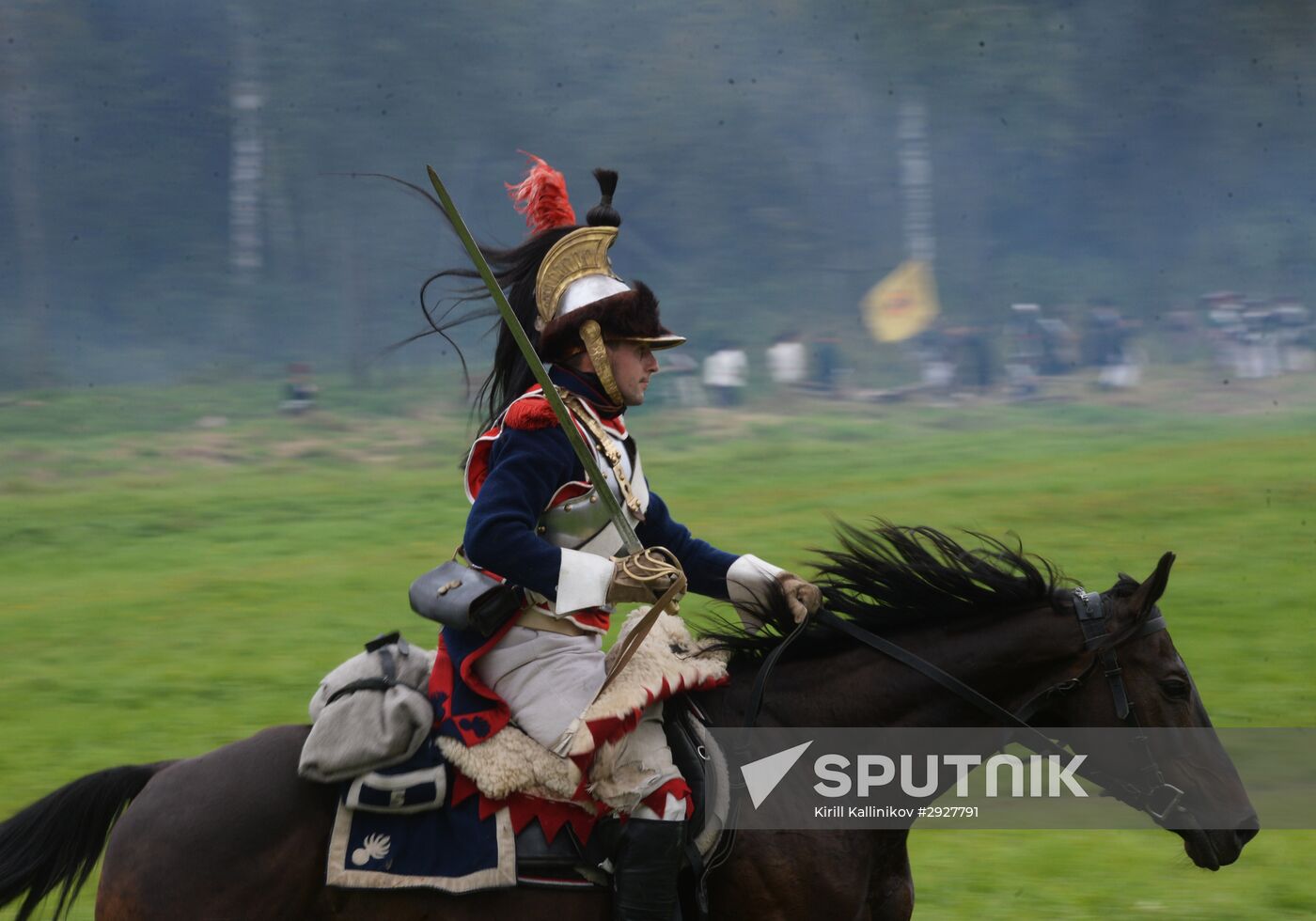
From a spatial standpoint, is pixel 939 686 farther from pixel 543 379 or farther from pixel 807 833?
pixel 543 379

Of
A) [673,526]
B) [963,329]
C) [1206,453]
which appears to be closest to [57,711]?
[673,526]

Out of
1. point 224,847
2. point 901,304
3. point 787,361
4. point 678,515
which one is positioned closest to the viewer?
point 224,847

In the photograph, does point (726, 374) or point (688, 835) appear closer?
point (688, 835)

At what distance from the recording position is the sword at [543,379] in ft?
9.72

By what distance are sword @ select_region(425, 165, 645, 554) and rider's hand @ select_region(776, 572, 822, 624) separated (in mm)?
375

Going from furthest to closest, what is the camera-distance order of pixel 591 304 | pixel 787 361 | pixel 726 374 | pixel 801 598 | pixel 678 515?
pixel 787 361 → pixel 726 374 → pixel 678 515 → pixel 801 598 → pixel 591 304

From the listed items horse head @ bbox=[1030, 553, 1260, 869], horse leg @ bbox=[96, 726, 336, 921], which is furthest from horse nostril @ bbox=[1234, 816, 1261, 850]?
horse leg @ bbox=[96, 726, 336, 921]

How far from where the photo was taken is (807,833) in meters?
3.03

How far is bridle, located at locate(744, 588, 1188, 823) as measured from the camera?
302cm

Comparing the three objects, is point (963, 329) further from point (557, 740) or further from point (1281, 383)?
point (557, 740)

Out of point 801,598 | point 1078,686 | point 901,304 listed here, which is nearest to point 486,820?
point 801,598

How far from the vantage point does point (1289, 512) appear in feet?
37.8

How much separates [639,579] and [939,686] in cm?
69
